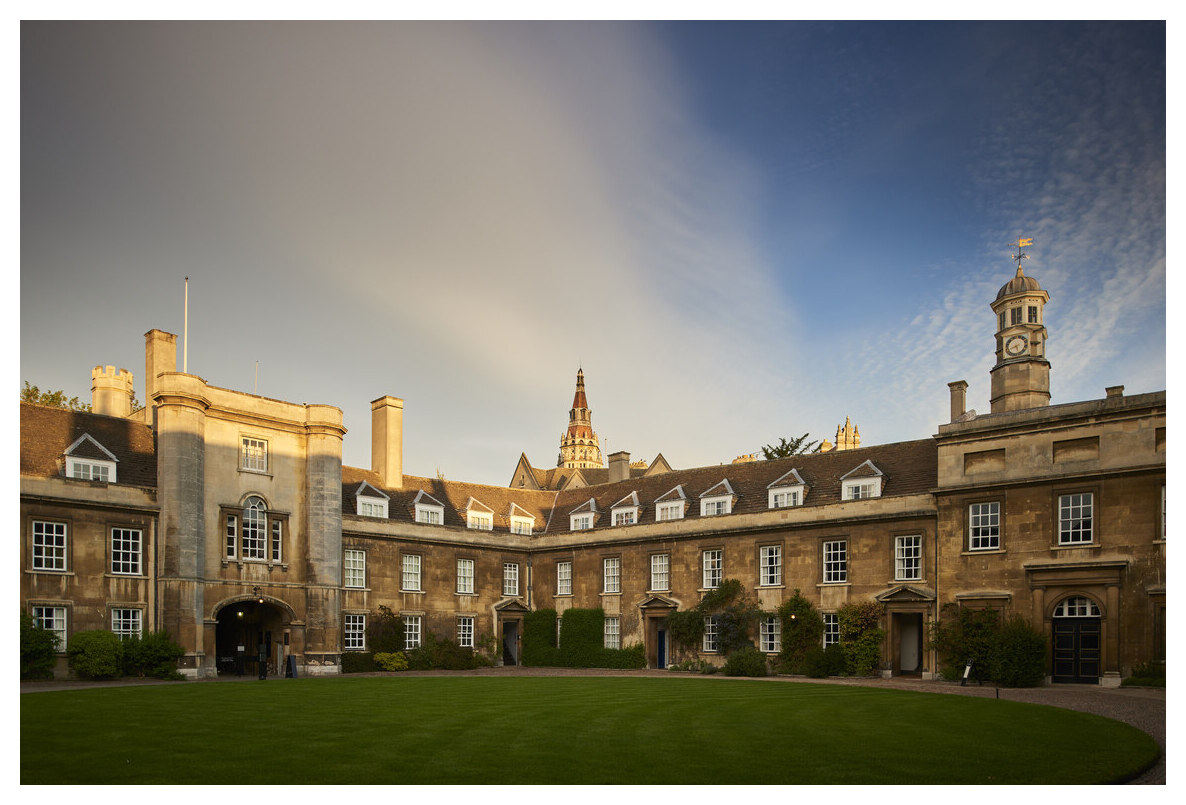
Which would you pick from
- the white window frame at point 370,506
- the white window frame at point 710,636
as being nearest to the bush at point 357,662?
the white window frame at point 370,506

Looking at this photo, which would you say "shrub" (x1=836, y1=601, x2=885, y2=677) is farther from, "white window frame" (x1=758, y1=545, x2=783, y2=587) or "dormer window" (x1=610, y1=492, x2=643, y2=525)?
"dormer window" (x1=610, y1=492, x2=643, y2=525)

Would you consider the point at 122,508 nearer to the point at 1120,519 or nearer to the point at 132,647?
the point at 132,647

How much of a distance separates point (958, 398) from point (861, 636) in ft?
38.9

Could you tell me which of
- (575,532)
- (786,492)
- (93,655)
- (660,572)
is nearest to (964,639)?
(786,492)

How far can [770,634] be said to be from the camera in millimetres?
34812

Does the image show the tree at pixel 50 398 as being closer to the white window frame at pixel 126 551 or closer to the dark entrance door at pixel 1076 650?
the white window frame at pixel 126 551

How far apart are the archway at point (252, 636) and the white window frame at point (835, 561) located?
2011 centimetres

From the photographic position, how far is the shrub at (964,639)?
28328 millimetres

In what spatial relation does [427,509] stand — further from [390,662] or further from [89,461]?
[89,461]

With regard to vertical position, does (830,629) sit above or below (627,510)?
below

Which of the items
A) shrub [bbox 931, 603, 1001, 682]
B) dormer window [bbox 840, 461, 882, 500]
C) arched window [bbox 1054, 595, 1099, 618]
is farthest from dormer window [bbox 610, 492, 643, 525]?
arched window [bbox 1054, 595, 1099, 618]

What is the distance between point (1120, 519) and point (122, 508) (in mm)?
30918

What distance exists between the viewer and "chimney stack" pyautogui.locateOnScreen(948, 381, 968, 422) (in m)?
37.9

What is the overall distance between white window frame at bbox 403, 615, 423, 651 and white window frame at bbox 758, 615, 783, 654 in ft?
46.4
